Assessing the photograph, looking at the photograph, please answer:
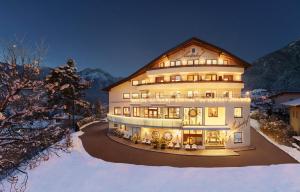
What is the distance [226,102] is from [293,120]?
17.3m

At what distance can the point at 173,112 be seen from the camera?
35406 mm

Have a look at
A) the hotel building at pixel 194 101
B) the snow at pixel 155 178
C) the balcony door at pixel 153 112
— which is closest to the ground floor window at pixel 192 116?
the hotel building at pixel 194 101

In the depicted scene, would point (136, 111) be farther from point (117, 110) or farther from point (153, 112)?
point (117, 110)

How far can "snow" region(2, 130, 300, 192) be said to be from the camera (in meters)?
20.8

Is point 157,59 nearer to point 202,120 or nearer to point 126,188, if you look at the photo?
point 202,120

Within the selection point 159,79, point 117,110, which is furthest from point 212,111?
point 117,110

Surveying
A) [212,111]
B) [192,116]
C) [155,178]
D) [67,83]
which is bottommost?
[155,178]

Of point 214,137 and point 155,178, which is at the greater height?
point 214,137

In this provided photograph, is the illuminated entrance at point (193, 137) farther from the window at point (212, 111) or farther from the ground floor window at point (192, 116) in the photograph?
the window at point (212, 111)

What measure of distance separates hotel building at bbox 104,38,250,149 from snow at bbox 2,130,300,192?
30.6 feet

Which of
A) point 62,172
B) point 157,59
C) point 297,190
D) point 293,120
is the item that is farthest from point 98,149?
point 293,120

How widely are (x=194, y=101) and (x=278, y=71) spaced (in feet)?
389

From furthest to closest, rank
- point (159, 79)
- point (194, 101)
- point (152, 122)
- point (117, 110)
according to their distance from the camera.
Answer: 1. point (117, 110)
2. point (159, 79)
3. point (152, 122)
4. point (194, 101)

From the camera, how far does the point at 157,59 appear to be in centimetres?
4019
